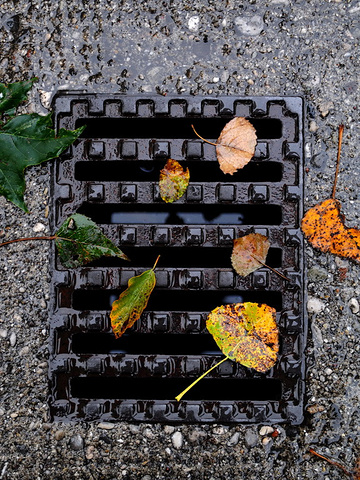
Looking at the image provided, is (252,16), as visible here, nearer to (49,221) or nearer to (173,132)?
(173,132)

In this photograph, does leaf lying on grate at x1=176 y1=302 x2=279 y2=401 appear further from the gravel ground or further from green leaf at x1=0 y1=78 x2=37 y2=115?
green leaf at x1=0 y1=78 x2=37 y2=115

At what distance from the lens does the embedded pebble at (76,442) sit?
153cm

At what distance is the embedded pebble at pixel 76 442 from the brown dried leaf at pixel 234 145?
43.5 inches

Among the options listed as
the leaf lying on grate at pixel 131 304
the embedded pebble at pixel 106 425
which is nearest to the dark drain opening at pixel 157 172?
the leaf lying on grate at pixel 131 304

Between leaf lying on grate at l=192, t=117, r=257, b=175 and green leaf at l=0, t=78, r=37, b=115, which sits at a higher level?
green leaf at l=0, t=78, r=37, b=115

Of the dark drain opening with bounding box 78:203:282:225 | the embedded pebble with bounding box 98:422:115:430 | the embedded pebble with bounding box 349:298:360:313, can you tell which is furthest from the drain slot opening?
the embedded pebble with bounding box 98:422:115:430

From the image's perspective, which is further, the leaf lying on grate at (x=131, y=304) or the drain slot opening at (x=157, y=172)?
the drain slot opening at (x=157, y=172)

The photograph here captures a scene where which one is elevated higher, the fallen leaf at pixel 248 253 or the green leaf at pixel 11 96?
the green leaf at pixel 11 96

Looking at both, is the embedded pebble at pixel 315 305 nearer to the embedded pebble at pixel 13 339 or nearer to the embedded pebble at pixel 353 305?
the embedded pebble at pixel 353 305

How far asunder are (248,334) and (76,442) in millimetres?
739

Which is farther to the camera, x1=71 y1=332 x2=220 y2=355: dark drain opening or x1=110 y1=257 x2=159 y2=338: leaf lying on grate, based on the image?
x1=71 y1=332 x2=220 y2=355: dark drain opening

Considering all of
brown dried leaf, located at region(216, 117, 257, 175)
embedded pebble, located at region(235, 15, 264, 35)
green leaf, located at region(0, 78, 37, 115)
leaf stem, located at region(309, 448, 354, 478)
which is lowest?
leaf stem, located at region(309, 448, 354, 478)

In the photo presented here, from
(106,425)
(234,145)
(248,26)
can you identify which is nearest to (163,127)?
(234,145)

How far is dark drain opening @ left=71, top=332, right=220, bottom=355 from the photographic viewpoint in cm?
158
